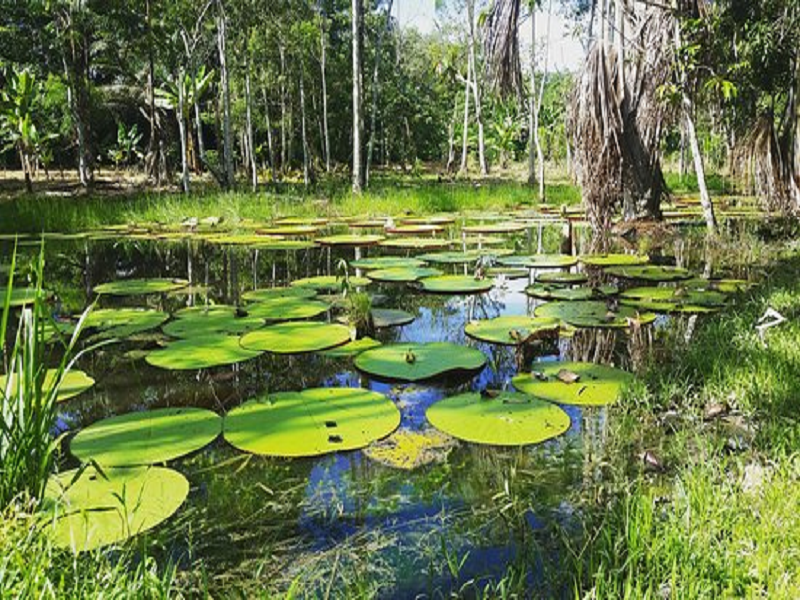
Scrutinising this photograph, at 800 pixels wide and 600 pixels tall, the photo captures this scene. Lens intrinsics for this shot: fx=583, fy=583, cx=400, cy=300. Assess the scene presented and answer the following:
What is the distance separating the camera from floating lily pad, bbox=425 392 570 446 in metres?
2.21

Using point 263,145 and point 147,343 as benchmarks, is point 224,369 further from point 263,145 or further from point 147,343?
point 263,145

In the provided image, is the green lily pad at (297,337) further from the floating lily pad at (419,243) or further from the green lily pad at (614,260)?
the floating lily pad at (419,243)

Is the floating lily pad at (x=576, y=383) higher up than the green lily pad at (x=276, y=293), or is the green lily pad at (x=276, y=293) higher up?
the green lily pad at (x=276, y=293)

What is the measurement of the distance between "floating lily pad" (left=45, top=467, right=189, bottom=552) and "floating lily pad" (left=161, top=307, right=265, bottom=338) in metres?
1.54

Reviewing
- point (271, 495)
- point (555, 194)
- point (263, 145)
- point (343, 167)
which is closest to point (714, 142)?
point (555, 194)

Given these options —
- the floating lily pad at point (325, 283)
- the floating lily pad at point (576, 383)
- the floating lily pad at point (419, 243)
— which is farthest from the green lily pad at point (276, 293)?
the floating lily pad at point (419, 243)

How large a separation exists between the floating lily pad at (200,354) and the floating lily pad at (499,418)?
1152mm

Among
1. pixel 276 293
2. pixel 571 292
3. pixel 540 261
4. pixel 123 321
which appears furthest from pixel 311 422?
pixel 540 261

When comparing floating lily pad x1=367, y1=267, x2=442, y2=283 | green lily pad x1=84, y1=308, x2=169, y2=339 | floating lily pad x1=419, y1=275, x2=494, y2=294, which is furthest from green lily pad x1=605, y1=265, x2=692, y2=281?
green lily pad x1=84, y1=308, x2=169, y2=339

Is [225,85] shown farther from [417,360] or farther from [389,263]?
[417,360]

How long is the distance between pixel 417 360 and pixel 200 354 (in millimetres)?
1137

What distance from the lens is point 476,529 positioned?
1.73 m

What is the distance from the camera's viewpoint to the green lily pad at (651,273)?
4809mm

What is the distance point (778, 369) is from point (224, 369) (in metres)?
2.64
